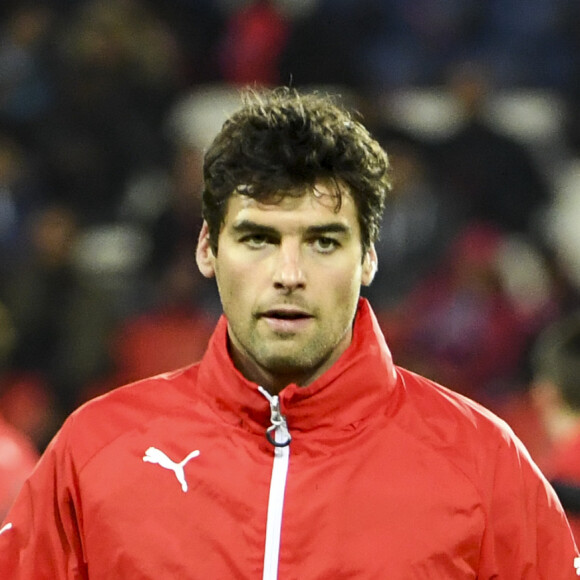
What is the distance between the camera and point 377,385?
9.29ft

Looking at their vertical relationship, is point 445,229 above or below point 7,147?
below

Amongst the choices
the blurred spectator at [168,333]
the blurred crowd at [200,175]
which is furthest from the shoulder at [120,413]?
the blurred spectator at [168,333]

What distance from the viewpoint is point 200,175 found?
313 inches

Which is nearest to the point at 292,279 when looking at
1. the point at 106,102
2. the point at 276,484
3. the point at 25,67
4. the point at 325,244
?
the point at 325,244

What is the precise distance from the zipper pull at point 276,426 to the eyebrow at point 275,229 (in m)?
0.30

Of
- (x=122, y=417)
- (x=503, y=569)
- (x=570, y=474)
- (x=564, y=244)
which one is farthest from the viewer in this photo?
(x=564, y=244)

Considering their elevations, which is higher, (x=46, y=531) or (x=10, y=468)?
(x=46, y=531)

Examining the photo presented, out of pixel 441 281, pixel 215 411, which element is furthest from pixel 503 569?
pixel 441 281

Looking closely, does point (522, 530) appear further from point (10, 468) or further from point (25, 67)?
point (25, 67)

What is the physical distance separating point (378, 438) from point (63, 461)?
603 mm

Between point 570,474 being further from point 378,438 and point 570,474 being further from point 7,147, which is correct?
point 7,147

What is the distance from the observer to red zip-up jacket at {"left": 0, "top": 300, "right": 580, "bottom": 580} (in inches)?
105

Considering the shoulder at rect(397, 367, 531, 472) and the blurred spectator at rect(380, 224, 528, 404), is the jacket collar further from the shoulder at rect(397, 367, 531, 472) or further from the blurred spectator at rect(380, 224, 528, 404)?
the blurred spectator at rect(380, 224, 528, 404)

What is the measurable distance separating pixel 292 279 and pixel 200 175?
5278 millimetres
